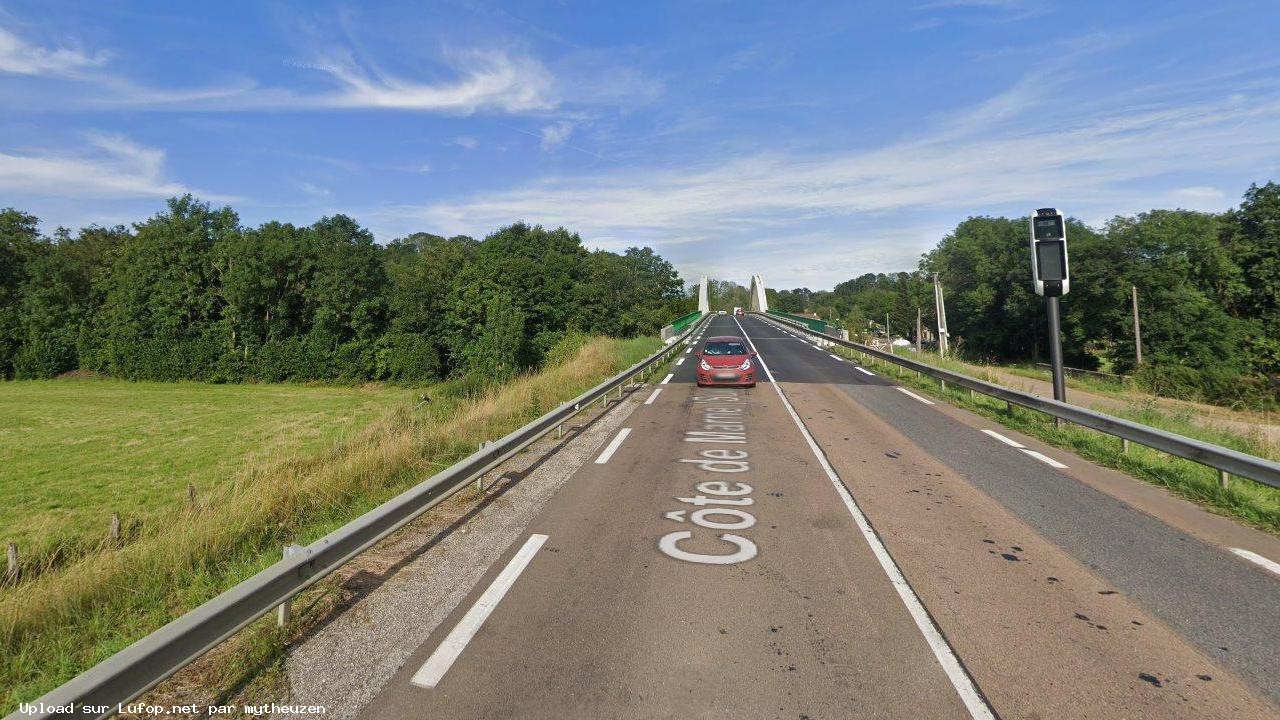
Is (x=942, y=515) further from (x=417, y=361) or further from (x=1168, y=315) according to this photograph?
(x=1168, y=315)

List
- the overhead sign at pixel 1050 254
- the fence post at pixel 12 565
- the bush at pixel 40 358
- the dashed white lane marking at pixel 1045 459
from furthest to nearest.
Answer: the bush at pixel 40 358 → the overhead sign at pixel 1050 254 → the dashed white lane marking at pixel 1045 459 → the fence post at pixel 12 565

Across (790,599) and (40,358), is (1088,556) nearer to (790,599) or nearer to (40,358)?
(790,599)

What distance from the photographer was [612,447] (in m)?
9.26

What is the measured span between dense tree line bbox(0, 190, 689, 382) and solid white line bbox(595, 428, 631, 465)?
32.6 metres

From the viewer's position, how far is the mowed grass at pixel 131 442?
348 inches

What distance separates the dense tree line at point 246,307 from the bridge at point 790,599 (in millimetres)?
36942

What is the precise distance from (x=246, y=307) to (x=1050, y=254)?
5197cm

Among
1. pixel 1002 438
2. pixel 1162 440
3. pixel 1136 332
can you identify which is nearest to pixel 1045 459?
pixel 1162 440

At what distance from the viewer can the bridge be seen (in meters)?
3.05

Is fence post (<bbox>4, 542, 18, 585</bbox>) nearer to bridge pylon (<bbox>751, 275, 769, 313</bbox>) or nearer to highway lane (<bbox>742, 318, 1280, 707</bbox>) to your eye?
highway lane (<bbox>742, 318, 1280, 707</bbox>)

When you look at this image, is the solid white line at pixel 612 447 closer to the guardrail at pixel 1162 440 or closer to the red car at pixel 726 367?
the red car at pixel 726 367

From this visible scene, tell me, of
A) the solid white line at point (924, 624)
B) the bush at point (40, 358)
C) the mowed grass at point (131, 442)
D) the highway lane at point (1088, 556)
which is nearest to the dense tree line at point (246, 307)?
the bush at point (40, 358)

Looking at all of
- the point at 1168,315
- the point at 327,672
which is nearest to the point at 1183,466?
the point at 327,672

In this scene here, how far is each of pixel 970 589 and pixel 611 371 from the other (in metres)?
14.2
